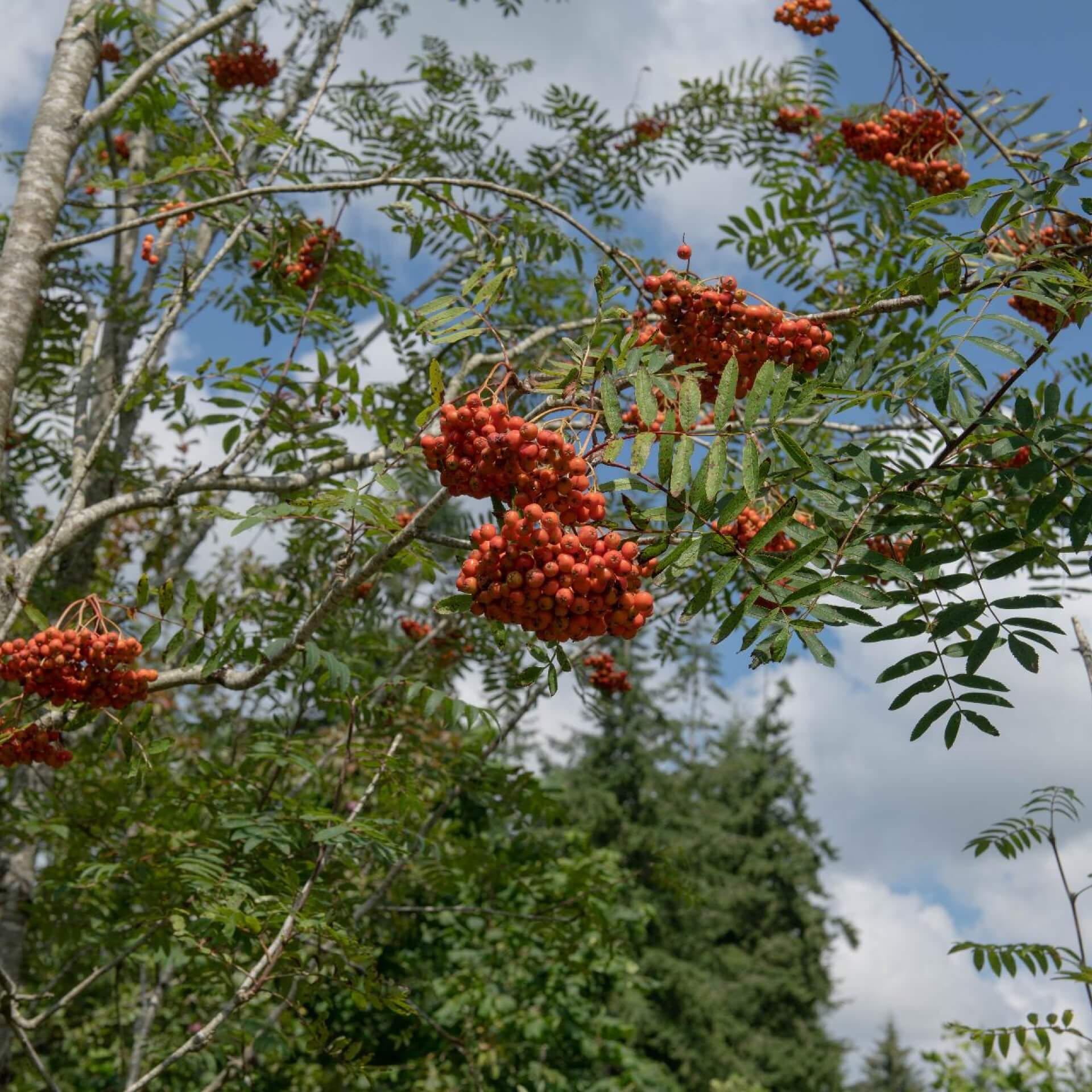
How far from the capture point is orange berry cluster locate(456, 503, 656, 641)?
1.65 meters

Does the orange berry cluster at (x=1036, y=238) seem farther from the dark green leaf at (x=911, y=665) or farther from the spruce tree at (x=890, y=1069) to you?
the spruce tree at (x=890, y=1069)

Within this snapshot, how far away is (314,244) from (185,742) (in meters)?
4.21

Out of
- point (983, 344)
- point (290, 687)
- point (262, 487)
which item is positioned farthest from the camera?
point (290, 687)

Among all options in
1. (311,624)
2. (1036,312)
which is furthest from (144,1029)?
(1036,312)

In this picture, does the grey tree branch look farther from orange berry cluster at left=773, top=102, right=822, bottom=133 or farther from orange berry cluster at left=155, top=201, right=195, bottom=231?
orange berry cluster at left=773, top=102, right=822, bottom=133

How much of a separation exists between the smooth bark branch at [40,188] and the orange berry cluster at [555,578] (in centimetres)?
228

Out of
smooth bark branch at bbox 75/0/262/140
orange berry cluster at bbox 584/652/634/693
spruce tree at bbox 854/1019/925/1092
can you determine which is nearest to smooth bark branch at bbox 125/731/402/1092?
smooth bark branch at bbox 75/0/262/140

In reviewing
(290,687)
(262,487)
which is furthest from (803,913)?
(262,487)

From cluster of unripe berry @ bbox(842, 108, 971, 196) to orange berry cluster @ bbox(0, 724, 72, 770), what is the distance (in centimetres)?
366

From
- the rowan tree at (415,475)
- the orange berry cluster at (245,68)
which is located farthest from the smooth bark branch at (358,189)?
the orange berry cluster at (245,68)

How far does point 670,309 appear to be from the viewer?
2.15 meters

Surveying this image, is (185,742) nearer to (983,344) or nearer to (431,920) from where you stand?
(431,920)

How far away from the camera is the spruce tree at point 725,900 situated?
18109 mm

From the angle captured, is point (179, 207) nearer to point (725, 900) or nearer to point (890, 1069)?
point (725, 900)
